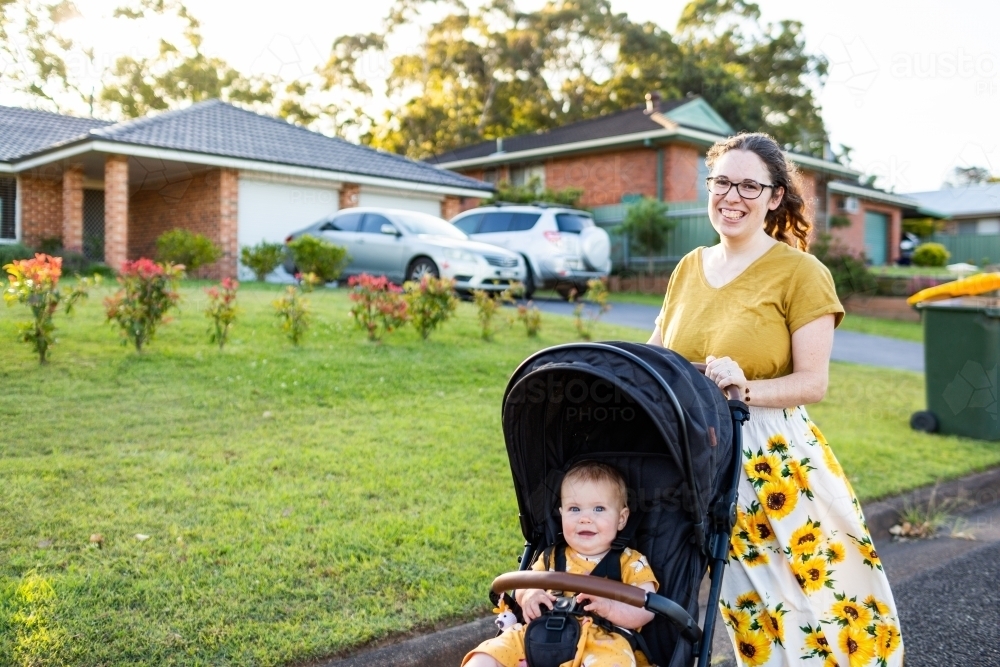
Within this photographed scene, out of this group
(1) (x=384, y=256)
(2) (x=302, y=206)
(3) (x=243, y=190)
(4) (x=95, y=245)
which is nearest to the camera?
(1) (x=384, y=256)

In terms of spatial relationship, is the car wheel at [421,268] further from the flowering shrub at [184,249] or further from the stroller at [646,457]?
the stroller at [646,457]

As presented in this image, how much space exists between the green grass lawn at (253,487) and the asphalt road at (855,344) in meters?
4.44

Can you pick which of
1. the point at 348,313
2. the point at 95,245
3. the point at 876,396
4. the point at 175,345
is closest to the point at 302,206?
the point at 95,245

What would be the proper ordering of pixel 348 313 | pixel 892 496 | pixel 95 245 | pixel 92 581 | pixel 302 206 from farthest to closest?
pixel 302 206, pixel 95 245, pixel 348 313, pixel 892 496, pixel 92 581

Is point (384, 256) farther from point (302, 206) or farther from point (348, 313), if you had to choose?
point (302, 206)

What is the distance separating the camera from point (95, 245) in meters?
16.2

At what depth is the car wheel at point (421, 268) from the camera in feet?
44.9

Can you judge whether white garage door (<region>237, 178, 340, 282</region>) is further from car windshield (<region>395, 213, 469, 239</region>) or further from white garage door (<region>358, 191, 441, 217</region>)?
car windshield (<region>395, 213, 469, 239</region>)

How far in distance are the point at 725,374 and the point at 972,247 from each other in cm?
4146

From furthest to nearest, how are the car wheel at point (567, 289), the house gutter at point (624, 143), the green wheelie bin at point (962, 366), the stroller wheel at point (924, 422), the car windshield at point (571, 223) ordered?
1. the house gutter at point (624, 143)
2. the car wheel at point (567, 289)
3. the car windshield at point (571, 223)
4. the stroller wheel at point (924, 422)
5. the green wheelie bin at point (962, 366)

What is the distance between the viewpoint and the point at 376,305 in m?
9.18

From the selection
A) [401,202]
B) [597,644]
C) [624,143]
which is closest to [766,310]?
[597,644]

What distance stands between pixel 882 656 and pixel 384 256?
12.3 metres

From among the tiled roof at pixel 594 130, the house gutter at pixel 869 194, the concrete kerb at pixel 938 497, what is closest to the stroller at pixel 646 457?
the concrete kerb at pixel 938 497
